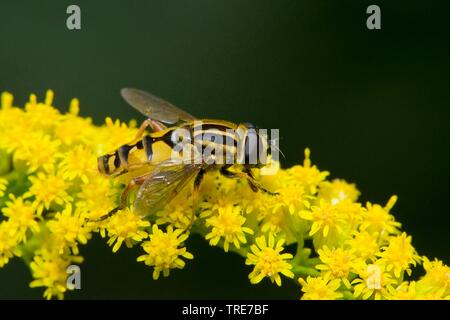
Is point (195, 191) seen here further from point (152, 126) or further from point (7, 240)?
point (7, 240)

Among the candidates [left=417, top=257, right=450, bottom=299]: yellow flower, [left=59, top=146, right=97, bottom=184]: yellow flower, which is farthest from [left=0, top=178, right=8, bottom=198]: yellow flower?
[left=417, top=257, right=450, bottom=299]: yellow flower

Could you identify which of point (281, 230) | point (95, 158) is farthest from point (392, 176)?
point (95, 158)

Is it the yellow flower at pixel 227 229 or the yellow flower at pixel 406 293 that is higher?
the yellow flower at pixel 227 229

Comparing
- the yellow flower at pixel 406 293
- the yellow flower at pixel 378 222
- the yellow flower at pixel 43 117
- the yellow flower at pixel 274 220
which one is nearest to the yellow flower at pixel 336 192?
the yellow flower at pixel 378 222

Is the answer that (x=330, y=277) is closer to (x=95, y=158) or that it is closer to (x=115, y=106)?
(x=95, y=158)

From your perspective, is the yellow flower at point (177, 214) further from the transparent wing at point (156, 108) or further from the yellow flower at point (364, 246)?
the yellow flower at point (364, 246)

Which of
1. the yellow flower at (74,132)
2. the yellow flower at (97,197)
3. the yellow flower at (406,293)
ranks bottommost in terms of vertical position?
the yellow flower at (406,293)
